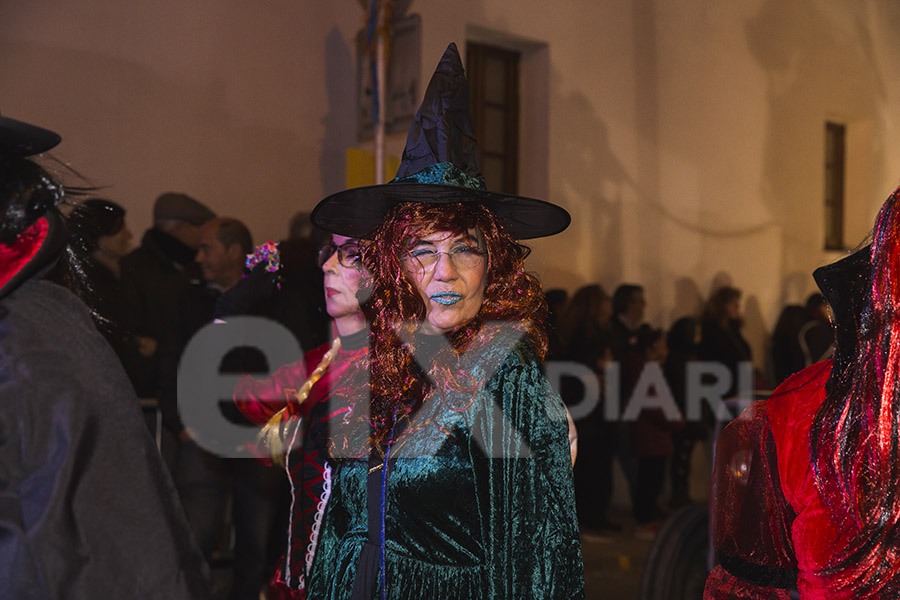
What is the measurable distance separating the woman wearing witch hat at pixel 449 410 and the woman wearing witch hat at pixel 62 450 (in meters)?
0.59

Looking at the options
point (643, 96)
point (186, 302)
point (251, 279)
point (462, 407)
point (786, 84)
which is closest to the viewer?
point (462, 407)

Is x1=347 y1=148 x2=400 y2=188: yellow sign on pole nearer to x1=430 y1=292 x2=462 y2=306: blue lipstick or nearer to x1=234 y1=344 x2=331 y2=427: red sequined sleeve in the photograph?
x1=234 y1=344 x2=331 y2=427: red sequined sleeve

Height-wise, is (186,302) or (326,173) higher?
(326,173)

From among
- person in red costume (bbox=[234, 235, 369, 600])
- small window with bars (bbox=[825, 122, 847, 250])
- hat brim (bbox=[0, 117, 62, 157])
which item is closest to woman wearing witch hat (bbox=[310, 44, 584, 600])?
person in red costume (bbox=[234, 235, 369, 600])

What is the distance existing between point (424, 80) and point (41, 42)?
7.76 ft

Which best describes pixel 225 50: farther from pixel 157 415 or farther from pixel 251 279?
pixel 251 279

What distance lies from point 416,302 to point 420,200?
0.22 m

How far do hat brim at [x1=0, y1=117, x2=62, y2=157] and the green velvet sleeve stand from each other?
0.90 m

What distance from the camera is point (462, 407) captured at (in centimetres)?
179

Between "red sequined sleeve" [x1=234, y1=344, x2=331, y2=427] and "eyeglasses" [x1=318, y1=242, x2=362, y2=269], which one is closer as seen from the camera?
"eyeglasses" [x1=318, y1=242, x2=362, y2=269]

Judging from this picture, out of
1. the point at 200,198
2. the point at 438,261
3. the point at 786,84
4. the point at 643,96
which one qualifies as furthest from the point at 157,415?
the point at 786,84

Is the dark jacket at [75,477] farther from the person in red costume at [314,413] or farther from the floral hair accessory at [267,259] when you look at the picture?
the floral hair accessory at [267,259]

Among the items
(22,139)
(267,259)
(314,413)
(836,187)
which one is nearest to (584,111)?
(836,187)

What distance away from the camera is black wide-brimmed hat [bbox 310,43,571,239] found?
1.87 meters
